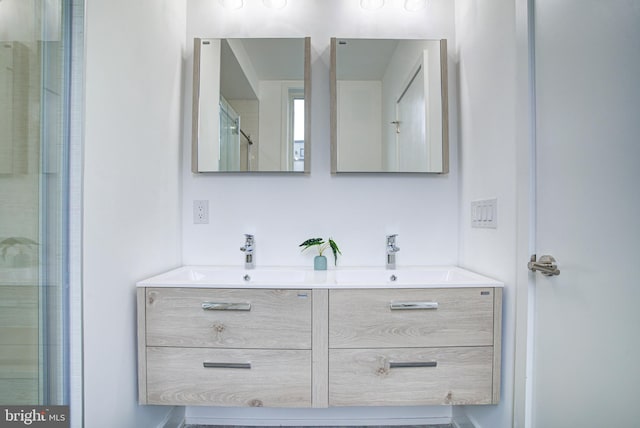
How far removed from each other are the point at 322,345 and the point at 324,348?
1 centimetres

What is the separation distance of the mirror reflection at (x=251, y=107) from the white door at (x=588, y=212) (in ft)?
3.42

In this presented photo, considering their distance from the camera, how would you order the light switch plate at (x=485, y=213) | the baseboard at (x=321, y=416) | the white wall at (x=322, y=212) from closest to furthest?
the light switch plate at (x=485, y=213)
the baseboard at (x=321, y=416)
the white wall at (x=322, y=212)

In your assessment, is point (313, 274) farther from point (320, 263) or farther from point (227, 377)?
point (227, 377)

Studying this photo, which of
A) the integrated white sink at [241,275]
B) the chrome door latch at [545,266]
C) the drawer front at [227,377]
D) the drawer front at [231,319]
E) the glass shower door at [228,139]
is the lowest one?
the drawer front at [227,377]

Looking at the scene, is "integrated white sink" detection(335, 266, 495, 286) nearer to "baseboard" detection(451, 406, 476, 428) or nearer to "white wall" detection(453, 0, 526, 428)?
"white wall" detection(453, 0, 526, 428)

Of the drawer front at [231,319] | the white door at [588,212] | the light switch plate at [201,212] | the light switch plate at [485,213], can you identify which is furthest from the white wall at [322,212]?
the white door at [588,212]

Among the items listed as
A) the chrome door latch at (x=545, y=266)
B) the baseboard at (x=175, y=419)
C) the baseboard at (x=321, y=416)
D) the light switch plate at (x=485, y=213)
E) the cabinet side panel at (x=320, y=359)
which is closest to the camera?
the chrome door latch at (x=545, y=266)

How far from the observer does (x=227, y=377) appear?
1176mm

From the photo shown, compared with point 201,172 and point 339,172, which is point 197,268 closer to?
point 201,172

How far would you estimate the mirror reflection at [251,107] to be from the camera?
1.62 meters

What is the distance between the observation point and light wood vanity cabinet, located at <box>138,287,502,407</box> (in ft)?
3.84

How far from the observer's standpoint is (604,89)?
0.80 metres

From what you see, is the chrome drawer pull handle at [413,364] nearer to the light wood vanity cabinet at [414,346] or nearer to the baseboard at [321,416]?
the light wood vanity cabinet at [414,346]

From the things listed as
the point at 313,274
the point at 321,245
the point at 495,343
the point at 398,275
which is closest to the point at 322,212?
the point at 321,245
